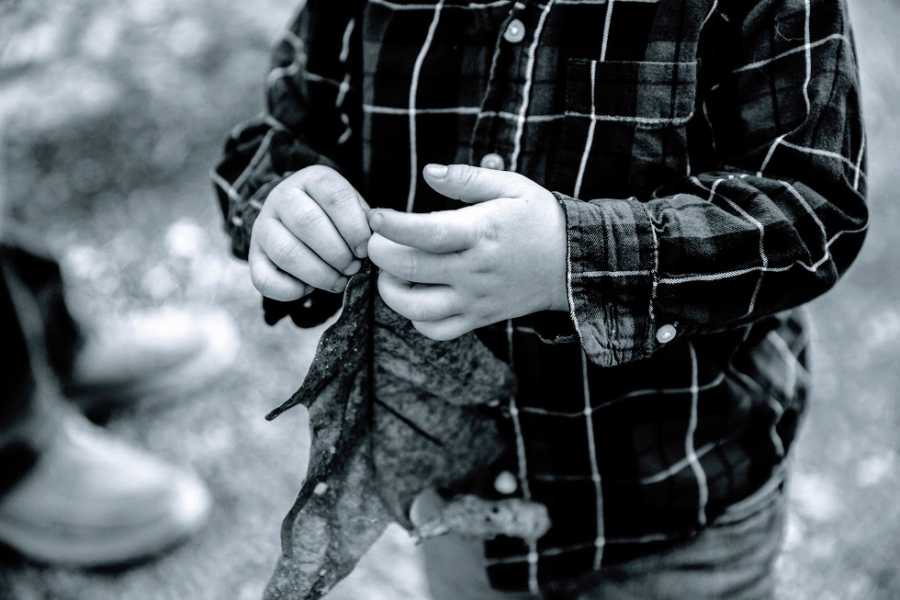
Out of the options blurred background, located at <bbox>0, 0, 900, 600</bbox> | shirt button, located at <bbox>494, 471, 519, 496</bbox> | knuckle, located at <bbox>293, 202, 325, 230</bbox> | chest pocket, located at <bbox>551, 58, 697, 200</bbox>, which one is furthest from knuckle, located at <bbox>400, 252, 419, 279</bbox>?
blurred background, located at <bbox>0, 0, 900, 600</bbox>

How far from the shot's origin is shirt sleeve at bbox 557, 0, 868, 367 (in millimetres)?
684

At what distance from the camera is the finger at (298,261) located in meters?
0.71

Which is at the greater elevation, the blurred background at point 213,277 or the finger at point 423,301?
the finger at point 423,301

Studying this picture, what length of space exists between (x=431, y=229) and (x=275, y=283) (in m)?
0.20

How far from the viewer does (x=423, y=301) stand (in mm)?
644

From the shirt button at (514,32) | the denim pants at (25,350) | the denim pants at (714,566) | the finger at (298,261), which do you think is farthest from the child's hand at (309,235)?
the denim pants at (25,350)

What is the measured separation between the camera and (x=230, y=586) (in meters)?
1.47

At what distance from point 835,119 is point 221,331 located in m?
1.51

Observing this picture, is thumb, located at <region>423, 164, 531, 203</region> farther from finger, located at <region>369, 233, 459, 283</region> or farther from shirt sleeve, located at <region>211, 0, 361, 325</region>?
shirt sleeve, located at <region>211, 0, 361, 325</region>

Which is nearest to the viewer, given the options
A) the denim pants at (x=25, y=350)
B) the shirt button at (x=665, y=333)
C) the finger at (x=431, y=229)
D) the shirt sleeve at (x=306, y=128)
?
the finger at (x=431, y=229)

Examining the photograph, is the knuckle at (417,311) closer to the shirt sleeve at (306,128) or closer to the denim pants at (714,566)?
the shirt sleeve at (306,128)

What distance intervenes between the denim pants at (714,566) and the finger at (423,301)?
45cm

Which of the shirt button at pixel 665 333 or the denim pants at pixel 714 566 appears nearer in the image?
the shirt button at pixel 665 333

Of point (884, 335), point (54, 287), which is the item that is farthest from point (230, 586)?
point (884, 335)
